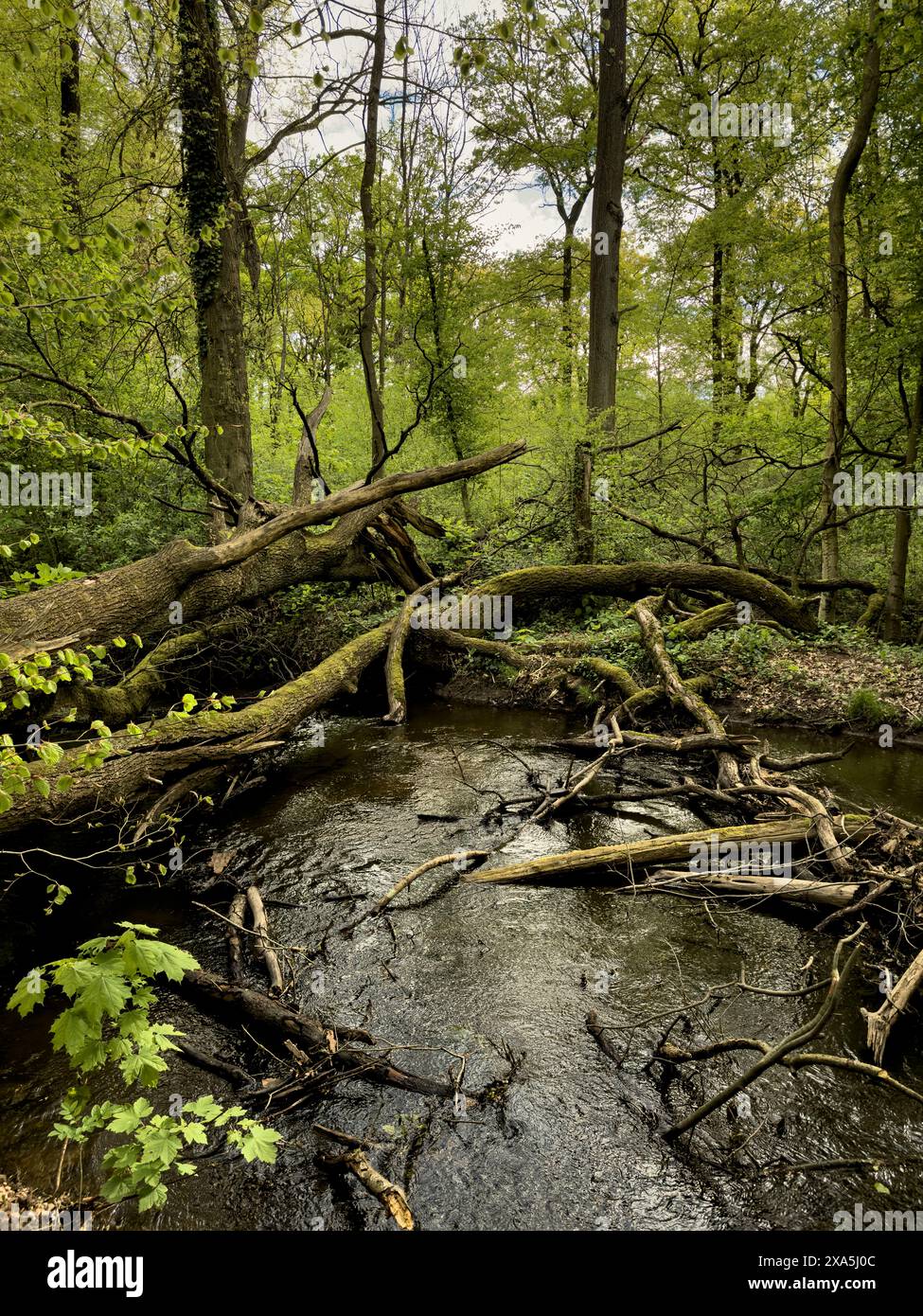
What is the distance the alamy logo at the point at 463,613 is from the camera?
9602 millimetres

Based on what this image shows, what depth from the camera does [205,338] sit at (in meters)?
9.43

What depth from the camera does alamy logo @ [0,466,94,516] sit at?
1007 centimetres

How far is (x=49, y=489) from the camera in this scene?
1064 cm

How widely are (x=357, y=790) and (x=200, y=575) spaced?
292 centimetres

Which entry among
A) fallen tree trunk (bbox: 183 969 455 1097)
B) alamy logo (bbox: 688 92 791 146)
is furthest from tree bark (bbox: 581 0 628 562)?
fallen tree trunk (bbox: 183 969 455 1097)

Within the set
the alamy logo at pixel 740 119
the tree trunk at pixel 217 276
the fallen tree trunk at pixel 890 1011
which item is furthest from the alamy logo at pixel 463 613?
the alamy logo at pixel 740 119

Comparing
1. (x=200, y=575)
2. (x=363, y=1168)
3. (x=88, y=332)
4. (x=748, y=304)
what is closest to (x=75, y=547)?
(x=88, y=332)

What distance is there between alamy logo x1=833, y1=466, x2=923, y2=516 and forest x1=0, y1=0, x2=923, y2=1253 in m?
0.08

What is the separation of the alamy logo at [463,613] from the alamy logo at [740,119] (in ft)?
37.8

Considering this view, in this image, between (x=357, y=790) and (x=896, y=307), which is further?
(x=896, y=307)
